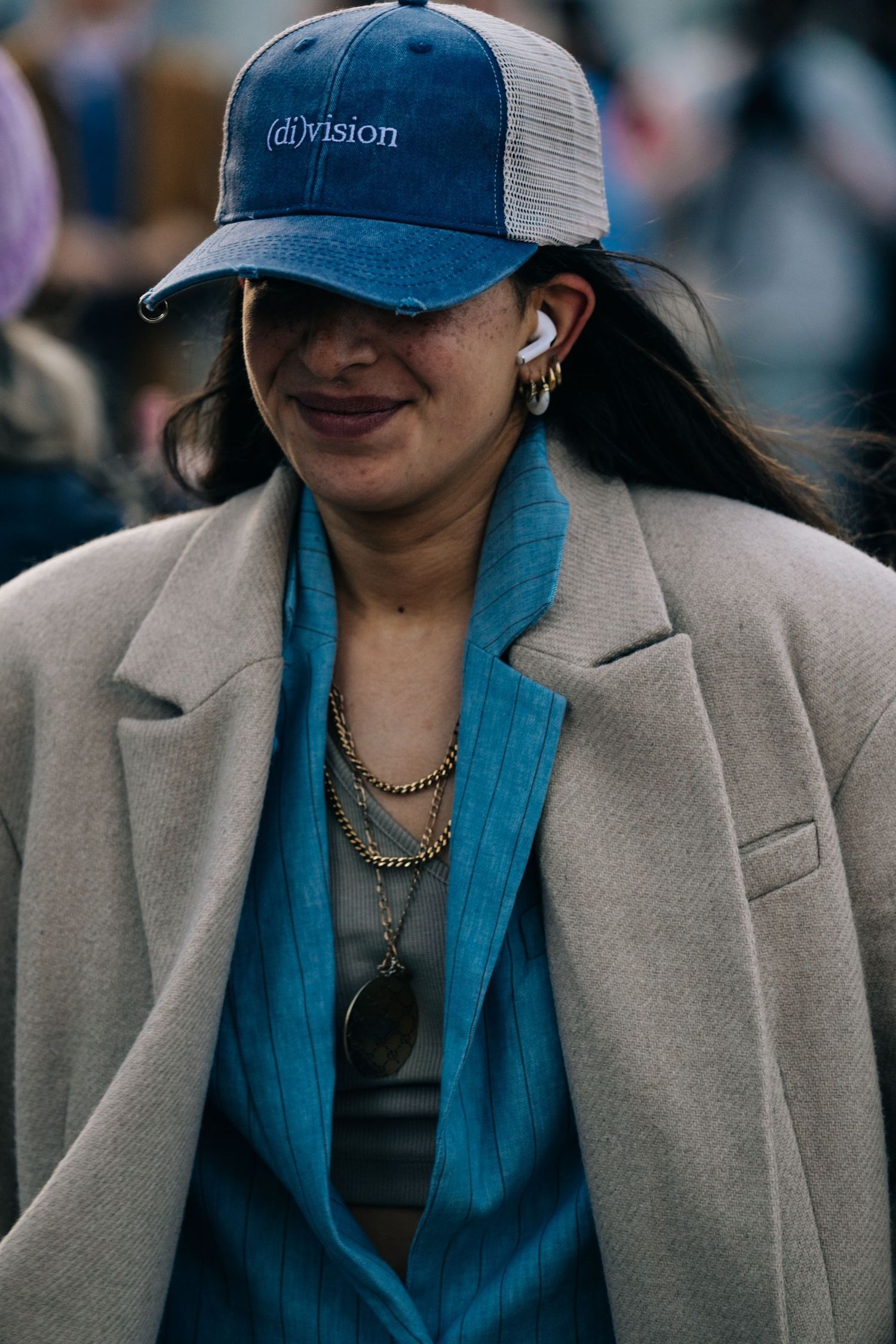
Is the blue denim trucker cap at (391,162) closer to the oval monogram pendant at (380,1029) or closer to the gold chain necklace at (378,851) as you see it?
the gold chain necklace at (378,851)

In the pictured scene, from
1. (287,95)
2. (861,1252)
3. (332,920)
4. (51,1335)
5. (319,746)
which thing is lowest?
(51,1335)

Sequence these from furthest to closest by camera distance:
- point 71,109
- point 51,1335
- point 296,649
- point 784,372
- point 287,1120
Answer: point 71,109
point 784,372
point 296,649
point 287,1120
point 51,1335

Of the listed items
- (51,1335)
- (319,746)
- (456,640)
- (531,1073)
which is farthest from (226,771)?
(51,1335)

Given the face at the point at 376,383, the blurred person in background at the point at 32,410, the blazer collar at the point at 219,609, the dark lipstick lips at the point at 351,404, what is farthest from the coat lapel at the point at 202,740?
the blurred person in background at the point at 32,410

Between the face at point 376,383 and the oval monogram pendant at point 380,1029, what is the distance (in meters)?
0.63

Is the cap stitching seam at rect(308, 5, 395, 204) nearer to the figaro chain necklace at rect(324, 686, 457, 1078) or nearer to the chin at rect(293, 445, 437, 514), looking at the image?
the chin at rect(293, 445, 437, 514)

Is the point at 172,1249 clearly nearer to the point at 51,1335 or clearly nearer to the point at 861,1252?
the point at 51,1335

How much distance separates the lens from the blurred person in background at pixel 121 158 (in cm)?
624

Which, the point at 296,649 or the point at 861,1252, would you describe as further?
the point at 296,649

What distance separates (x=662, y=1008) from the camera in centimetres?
190

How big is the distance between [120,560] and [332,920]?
25.1 inches

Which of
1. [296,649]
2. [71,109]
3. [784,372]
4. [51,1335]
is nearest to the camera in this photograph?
[51,1335]

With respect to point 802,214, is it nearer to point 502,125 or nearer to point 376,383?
point 502,125

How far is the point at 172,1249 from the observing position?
2.00 m
